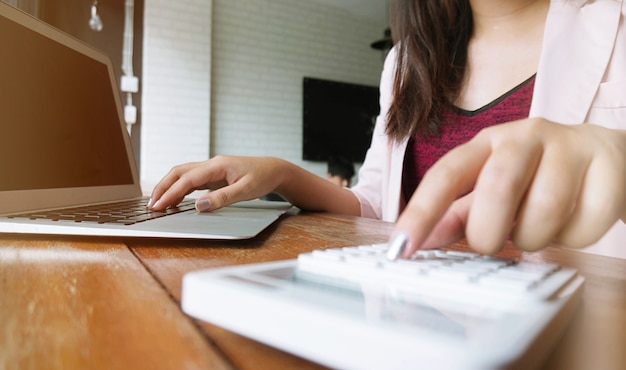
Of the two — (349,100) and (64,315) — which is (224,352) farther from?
(349,100)

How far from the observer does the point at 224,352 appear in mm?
130

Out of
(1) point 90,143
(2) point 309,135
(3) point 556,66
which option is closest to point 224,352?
→ (1) point 90,143

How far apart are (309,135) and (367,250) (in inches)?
120

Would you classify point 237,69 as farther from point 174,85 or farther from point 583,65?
point 583,65

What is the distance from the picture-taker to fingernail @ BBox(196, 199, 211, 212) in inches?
16.3

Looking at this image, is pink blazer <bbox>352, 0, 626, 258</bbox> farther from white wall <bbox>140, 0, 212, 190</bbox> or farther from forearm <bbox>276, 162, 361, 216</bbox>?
white wall <bbox>140, 0, 212, 190</bbox>

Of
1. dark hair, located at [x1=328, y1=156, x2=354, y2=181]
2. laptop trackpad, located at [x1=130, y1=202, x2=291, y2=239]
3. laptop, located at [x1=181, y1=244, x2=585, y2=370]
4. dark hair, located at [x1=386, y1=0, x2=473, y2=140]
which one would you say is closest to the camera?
laptop, located at [x1=181, y1=244, x2=585, y2=370]

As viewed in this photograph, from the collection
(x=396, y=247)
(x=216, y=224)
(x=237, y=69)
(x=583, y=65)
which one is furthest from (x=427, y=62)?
(x=237, y=69)

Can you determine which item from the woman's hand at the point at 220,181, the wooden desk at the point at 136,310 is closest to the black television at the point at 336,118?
the woman's hand at the point at 220,181

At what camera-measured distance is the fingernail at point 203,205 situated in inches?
16.3

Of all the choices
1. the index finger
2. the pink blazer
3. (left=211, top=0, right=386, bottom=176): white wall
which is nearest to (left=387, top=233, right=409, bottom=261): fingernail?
the index finger

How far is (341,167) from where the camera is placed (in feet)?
10.6

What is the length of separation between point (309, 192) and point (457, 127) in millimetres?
282

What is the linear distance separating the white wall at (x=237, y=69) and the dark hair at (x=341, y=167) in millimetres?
94
